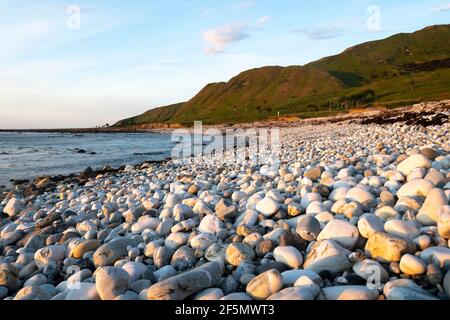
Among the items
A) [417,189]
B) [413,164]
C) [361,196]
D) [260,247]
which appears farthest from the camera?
→ [413,164]

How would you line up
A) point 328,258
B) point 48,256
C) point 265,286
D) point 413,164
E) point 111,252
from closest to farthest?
point 265,286
point 328,258
point 111,252
point 48,256
point 413,164

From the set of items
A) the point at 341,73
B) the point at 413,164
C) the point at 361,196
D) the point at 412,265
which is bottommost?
the point at 412,265

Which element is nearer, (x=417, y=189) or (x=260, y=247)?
(x=260, y=247)

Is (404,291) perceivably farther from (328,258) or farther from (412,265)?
(328,258)

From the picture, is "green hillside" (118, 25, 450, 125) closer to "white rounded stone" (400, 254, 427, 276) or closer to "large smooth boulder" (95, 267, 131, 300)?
Result: "large smooth boulder" (95, 267, 131, 300)

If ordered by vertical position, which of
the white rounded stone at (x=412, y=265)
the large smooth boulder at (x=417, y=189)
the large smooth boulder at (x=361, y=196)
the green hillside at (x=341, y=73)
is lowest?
the white rounded stone at (x=412, y=265)

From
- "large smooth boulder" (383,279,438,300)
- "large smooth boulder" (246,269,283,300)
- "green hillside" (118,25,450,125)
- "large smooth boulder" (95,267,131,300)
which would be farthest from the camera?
"green hillside" (118,25,450,125)

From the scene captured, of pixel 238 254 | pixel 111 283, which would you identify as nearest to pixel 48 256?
pixel 111 283

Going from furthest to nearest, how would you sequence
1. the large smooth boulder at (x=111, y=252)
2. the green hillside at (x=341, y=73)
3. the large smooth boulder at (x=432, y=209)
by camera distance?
the green hillside at (x=341, y=73) < the large smooth boulder at (x=111, y=252) < the large smooth boulder at (x=432, y=209)

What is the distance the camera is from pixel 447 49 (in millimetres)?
165625

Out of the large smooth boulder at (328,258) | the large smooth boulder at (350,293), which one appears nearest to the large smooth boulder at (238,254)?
the large smooth boulder at (328,258)

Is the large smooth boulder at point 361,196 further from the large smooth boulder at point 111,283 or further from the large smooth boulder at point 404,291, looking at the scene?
the large smooth boulder at point 111,283

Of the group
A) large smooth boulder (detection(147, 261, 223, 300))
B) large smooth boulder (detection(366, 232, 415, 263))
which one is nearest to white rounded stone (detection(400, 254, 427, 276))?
large smooth boulder (detection(366, 232, 415, 263))

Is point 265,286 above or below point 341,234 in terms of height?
below
